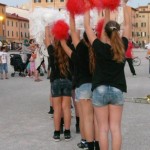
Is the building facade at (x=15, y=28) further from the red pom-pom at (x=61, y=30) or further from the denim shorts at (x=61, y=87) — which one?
the red pom-pom at (x=61, y=30)

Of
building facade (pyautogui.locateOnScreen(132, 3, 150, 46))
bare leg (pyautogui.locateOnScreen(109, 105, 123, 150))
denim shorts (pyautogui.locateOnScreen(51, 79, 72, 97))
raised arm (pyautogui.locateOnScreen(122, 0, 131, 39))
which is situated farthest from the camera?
building facade (pyautogui.locateOnScreen(132, 3, 150, 46))

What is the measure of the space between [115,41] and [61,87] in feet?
6.86

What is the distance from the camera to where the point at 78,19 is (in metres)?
6.07

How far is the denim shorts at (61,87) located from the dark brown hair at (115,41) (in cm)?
199

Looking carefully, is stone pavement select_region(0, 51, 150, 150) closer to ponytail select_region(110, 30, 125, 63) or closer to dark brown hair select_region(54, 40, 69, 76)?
dark brown hair select_region(54, 40, 69, 76)

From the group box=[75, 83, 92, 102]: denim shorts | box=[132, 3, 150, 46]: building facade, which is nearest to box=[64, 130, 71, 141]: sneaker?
box=[75, 83, 92, 102]: denim shorts

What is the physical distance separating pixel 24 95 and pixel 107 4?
854 cm

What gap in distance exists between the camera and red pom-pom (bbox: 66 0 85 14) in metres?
4.89

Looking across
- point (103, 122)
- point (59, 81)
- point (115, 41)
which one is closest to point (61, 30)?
point (59, 81)

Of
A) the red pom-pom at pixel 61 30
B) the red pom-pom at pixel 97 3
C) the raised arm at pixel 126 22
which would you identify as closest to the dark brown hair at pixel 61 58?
the red pom-pom at pixel 61 30

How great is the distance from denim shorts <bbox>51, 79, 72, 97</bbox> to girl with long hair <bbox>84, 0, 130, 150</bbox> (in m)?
1.67

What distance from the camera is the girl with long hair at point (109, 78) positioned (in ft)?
15.1

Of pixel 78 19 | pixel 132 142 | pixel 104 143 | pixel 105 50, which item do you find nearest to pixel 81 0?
pixel 105 50

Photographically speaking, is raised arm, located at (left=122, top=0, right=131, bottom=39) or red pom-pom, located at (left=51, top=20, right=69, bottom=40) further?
red pom-pom, located at (left=51, top=20, right=69, bottom=40)
